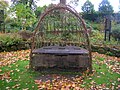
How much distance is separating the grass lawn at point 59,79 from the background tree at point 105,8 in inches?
361

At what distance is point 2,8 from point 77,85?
9.13 metres

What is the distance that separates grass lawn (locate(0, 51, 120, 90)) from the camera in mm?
5371

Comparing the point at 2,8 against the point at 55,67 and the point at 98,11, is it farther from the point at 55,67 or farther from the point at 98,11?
the point at 55,67

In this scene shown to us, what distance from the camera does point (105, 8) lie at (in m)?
16.2

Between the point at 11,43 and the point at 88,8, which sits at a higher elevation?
the point at 88,8

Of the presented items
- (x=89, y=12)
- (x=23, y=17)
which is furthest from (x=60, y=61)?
(x=89, y=12)

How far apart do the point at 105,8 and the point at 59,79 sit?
11.1 m

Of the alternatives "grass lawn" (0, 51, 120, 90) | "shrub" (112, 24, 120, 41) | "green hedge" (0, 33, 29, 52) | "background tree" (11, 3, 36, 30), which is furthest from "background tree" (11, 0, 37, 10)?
"grass lawn" (0, 51, 120, 90)

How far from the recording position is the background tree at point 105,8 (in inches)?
632

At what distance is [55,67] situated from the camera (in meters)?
6.61

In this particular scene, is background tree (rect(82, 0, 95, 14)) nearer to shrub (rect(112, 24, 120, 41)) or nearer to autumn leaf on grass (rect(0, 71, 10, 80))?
shrub (rect(112, 24, 120, 41))

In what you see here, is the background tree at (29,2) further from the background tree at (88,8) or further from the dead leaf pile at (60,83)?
the dead leaf pile at (60,83)

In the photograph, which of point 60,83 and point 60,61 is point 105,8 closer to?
point 60,61

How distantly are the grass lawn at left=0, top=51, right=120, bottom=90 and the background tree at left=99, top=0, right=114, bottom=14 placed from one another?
917 cm
